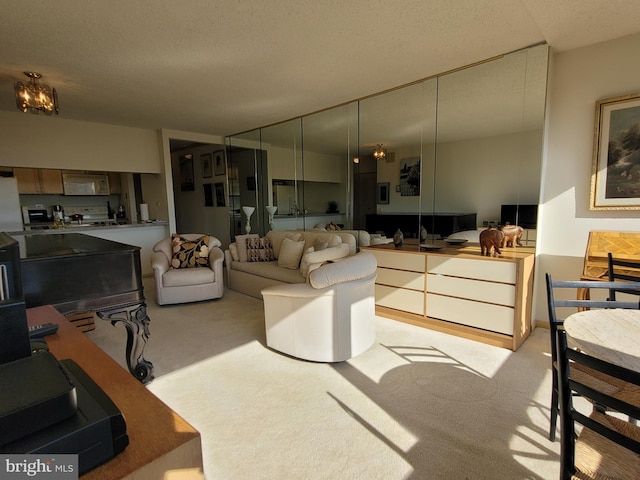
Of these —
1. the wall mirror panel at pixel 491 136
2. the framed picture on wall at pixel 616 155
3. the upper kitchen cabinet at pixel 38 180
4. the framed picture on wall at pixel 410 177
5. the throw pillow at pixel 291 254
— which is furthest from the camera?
the upper kitchen cabinet at pixel 38 180

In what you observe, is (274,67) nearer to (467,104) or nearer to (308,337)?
(467,104)

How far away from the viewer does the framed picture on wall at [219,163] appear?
6.54m

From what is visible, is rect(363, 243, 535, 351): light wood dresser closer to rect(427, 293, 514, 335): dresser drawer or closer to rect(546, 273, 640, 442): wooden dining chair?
rect(427, 293, 514, 335): dresser drawer

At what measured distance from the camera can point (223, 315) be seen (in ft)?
12.5

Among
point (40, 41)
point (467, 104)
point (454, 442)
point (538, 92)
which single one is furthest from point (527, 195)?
point (40, 41)

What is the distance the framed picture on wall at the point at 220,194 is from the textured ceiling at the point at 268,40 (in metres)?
2.81

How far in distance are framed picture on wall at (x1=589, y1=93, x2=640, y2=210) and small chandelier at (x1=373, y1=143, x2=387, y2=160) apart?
6.78 feet

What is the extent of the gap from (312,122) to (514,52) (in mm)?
2773

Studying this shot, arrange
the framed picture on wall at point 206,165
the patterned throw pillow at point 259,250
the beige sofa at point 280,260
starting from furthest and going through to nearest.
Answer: the framed picture on wall at point 206,165 → the patterned throw pillow at point 259,250 → the beige sofa at point 280,260

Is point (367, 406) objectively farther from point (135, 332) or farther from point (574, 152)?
point (574, 152)

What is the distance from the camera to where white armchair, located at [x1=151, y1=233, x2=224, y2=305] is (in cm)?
412

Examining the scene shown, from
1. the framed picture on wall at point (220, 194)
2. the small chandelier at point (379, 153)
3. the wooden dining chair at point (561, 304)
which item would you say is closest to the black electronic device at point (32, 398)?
the wooden dining chair at point (561, 304)

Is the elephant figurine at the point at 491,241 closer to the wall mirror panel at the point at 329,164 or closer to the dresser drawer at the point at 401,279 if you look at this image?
the dresser drawer at the point at 401,279

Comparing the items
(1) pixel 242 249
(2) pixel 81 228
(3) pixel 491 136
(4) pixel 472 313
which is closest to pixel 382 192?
(3) pixel 491 136
